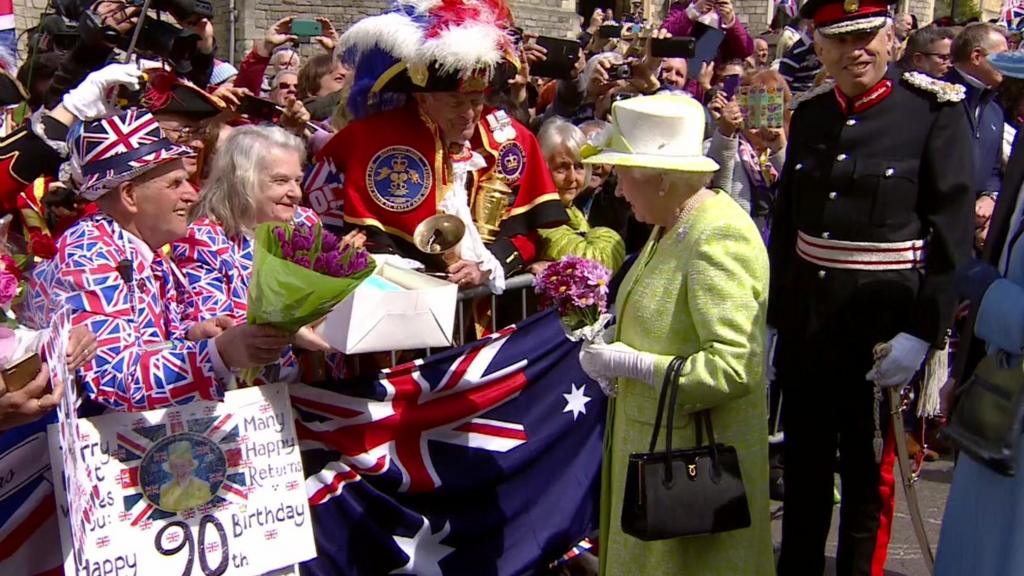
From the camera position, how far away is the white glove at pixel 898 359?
3.42 metres

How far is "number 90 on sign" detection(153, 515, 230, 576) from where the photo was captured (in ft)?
Result: 9.75

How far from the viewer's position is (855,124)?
3.64 meters

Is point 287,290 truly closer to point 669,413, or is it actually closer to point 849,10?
point 669,413

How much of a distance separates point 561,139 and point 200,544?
2944mm

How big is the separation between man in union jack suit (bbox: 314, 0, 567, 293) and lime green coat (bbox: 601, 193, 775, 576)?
3.84 feet

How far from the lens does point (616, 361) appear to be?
2979 mm

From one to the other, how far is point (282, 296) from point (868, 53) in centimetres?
226

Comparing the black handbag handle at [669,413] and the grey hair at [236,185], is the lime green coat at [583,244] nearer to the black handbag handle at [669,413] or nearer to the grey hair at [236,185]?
the grey hair at [236,185]

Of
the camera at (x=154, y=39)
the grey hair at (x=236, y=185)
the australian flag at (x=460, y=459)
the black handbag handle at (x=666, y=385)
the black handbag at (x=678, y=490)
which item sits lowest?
the australian flag at (x=460, y=459)

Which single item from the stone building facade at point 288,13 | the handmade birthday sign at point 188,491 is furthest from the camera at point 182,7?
the stone building facade at point 288,13

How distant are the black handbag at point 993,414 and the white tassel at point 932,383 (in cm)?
129

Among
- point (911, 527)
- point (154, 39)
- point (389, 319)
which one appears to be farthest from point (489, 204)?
point (911, 527)

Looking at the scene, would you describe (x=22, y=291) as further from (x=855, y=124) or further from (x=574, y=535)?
(x=855, y=124)

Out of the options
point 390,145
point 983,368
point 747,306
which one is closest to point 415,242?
point 390,145
